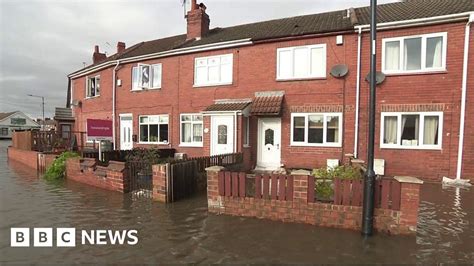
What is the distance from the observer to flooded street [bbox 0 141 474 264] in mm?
4258

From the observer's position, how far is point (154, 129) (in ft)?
54.1

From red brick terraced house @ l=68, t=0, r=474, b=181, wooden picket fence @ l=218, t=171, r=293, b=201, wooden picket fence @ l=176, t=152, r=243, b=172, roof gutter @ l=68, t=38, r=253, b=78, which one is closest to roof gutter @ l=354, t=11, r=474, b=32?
red brick terraced house @ l=68, t=0, r=474, b=181

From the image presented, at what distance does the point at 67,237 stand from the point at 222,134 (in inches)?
344

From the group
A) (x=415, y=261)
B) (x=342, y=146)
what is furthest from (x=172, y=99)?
(x=415, y=261)

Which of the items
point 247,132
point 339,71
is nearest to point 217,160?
point 247,132

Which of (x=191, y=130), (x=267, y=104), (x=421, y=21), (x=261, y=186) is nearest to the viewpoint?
(x=261, y=186)

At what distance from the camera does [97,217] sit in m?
6.07

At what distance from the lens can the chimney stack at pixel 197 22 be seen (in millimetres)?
16609

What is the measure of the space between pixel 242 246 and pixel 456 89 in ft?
31.0

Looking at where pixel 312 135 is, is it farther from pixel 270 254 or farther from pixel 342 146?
pixel 270 254

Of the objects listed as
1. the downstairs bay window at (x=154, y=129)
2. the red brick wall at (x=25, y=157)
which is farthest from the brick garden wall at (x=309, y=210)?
the red brick wall at (x=25, y=157)

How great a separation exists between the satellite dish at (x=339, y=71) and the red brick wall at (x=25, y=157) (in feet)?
42.6

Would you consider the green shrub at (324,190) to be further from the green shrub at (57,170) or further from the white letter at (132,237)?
the green shrub at (57,170)

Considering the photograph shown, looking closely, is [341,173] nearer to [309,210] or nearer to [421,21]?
[309,210]
